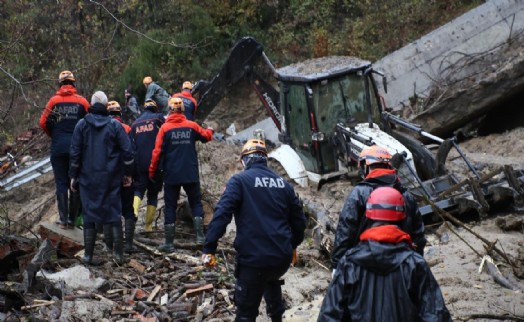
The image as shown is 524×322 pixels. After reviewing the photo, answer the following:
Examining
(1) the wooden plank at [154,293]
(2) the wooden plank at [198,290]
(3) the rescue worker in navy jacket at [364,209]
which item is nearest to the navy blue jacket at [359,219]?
(3) the rescue worker in navy jacket at [364,209]

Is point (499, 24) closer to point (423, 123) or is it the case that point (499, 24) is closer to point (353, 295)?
point (423, 123)

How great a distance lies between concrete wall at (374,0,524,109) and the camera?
18266mm

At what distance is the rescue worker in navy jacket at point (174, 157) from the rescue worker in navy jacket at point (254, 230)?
3.02m

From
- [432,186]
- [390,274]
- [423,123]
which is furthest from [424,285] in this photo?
[423,123]

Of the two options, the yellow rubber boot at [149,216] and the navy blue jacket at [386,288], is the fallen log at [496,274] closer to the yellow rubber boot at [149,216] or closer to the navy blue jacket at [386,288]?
the navy blue jacket at [386,288]

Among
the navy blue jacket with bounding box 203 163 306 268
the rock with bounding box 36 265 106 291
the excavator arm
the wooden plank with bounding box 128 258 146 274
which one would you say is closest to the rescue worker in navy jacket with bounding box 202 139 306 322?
the navy blue jacket with bounding box 203 163 306 268

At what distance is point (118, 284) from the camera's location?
8.14 meters

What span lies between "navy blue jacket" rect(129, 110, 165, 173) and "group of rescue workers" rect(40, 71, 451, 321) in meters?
0.01

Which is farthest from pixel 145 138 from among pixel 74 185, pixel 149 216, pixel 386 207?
pixel 386 207

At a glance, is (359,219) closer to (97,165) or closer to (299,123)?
(97,165)

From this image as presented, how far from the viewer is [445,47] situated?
18.8 m

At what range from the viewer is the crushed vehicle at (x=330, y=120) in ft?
36.8

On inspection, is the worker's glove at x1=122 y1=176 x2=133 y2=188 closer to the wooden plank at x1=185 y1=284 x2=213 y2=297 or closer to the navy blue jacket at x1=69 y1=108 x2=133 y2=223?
the navy blue jacket at x1=69 y1=108 x2=133 y2=223

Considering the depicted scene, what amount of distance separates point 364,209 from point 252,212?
3.32ft
